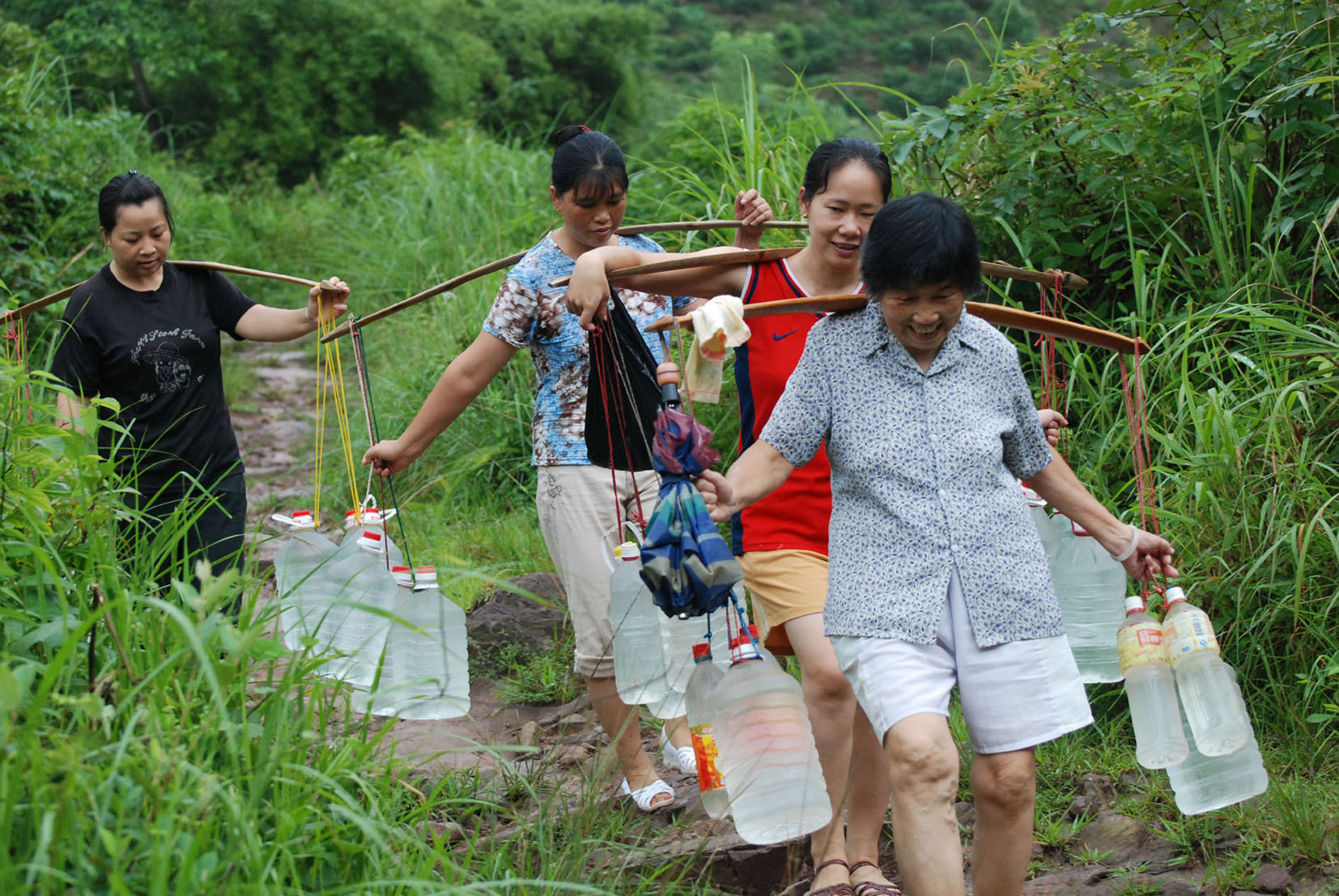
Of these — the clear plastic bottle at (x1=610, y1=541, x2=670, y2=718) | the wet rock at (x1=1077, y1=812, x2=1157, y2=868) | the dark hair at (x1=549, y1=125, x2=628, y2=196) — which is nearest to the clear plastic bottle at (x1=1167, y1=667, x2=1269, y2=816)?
the wet rock at (x1=1077, y1=812, x2=1157, y2=868)

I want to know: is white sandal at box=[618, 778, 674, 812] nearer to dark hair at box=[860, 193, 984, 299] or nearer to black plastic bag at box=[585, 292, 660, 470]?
black plastic bag at box=[585, 292, 660, 470]

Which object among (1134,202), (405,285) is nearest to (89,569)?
(1134,202)

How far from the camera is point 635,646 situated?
11.6 feet

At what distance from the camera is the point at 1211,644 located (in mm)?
2779

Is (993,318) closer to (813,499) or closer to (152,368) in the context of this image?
(813,499)

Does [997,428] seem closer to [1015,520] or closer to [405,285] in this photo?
[1015,520]

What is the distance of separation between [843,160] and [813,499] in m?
0.80

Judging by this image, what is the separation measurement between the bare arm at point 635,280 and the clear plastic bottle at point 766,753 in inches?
33.6

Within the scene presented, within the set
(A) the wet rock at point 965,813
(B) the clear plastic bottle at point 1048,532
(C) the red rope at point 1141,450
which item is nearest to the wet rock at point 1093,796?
(A) the wet rock at point 965,813

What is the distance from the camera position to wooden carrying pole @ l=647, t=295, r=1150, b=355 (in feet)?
9.24

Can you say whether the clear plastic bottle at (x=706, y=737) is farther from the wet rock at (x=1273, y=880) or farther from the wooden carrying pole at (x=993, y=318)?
the wet rock at (x=1273, y=880)

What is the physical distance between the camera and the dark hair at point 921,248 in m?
2.53

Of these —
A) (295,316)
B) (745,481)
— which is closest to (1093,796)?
(745,481)

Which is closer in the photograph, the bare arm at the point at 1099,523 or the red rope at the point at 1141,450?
the bare arm at the point at 1099,523
